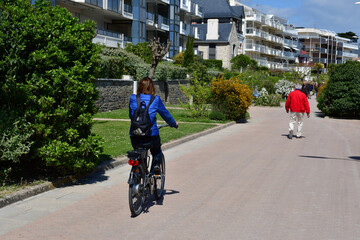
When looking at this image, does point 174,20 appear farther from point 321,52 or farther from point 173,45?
point 321,52

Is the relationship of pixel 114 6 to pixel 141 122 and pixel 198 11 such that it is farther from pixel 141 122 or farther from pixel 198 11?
pixel 141 122

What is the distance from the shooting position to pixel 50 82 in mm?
7211

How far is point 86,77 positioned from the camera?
7703 millimetres

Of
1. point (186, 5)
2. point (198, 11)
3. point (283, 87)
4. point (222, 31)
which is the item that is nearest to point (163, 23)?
point (186, 5)

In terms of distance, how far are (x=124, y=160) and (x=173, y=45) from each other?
40721 mm

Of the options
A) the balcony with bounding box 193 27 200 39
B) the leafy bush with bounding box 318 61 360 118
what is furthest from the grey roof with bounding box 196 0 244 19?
the leafy bush with bounding box 318 61 360 118

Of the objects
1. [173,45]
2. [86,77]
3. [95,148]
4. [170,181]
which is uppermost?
[173,45]

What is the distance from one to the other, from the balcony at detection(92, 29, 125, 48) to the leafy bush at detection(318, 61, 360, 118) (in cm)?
1652

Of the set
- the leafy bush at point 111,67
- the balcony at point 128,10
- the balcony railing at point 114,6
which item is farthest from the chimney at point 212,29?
the leafy bush at point 111,67

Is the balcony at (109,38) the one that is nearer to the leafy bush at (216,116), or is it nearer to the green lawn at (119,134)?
the leafy bush at (216,116)

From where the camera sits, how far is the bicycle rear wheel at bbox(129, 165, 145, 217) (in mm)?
5637

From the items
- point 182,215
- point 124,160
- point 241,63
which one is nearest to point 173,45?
point 241,63

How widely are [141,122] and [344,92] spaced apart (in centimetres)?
2060

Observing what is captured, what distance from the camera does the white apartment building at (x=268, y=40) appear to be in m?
78.5
